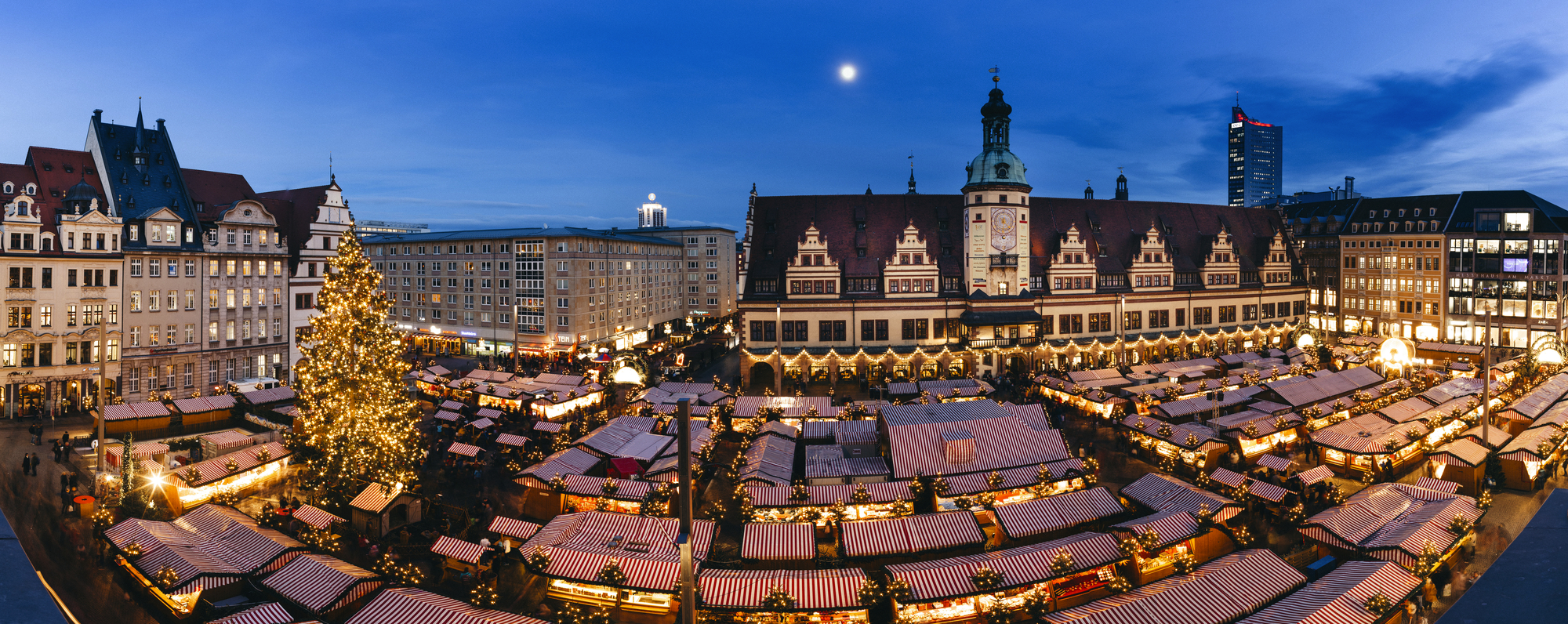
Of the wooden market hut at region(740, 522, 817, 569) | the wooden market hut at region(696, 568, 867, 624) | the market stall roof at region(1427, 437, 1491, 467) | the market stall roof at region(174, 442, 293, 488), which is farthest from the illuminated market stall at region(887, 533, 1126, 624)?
the market stall roof at region(174, 442, 293, 488)

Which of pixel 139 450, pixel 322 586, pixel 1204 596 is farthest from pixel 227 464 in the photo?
pixel 1204 596

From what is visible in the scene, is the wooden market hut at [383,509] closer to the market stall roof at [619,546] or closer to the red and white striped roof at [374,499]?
the red and white striped roof at [374,499]

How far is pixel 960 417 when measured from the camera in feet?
110

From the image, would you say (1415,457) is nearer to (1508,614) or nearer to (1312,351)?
(1508,614)

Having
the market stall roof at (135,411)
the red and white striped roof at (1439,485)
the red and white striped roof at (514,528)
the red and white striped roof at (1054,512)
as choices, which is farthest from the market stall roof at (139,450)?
the red and white striped roof at (1439,485)

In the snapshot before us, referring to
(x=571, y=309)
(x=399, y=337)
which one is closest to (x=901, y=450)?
(x=399, y=337)

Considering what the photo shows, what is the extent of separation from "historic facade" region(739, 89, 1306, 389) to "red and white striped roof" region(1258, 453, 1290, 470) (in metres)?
27.6

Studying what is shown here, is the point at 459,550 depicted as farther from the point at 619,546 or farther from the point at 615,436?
the point at 615,436

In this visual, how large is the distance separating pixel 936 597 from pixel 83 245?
55.5 meters

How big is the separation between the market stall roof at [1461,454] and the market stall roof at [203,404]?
196 feet

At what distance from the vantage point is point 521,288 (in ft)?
254

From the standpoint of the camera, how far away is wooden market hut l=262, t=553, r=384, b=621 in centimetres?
1892

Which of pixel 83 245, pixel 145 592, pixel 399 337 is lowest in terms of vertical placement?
pixel 145 592

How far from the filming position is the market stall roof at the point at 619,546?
67.5ft
